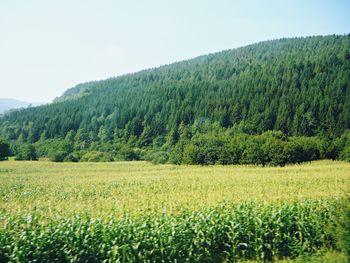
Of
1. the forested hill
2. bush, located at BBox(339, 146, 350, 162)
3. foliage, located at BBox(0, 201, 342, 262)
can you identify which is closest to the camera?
foliage, located at BBox(0, 201, 342, 262)

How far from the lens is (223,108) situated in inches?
4348

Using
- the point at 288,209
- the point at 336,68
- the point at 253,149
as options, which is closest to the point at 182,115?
the point at 253,149

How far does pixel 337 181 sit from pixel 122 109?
11107cm

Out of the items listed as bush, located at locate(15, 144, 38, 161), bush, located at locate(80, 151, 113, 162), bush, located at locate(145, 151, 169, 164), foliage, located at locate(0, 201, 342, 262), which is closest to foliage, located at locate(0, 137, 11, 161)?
bush, located at locate(15, 144, 38, 161)

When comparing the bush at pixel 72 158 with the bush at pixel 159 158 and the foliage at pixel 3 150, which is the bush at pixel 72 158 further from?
the foliage at pixel 3 150

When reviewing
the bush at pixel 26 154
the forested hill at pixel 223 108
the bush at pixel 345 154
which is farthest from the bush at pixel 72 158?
the bush at pixel 345 154

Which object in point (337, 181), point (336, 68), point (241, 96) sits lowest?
point (337, 181)

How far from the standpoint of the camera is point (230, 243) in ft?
37.7

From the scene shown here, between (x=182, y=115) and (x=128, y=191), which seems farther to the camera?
(x=182, y=115)

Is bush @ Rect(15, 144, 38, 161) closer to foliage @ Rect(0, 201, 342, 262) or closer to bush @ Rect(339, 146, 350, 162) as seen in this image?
bush @ Rect(339, 146, 350, 162)

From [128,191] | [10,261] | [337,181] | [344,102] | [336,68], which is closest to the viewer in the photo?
[10,261]

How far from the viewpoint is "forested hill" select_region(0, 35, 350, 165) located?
321ft

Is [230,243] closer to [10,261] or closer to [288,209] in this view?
[288,209]

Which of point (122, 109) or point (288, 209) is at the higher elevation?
point (122, 109)
